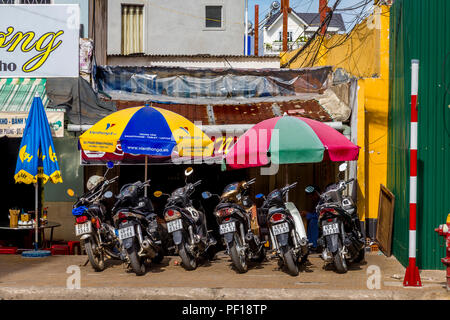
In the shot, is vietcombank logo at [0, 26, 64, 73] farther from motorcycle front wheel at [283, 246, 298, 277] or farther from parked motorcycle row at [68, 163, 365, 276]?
motorcycle front wheel at [283, 246, 298, 277]

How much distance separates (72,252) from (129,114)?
3.34 m

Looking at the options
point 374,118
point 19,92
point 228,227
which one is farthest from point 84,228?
point 374,118

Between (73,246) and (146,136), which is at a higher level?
(146,136)

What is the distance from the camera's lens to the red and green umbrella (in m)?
9.56

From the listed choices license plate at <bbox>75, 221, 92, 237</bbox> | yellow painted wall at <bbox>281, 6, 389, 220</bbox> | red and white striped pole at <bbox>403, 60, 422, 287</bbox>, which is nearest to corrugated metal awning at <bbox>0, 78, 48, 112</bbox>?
license plate at <bbox>75, 221, 92, 237</bbox>

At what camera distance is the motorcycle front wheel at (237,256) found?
9.21 m

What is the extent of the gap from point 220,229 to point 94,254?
1.93 meters

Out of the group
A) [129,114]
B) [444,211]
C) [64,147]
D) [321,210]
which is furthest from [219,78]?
[444,211]

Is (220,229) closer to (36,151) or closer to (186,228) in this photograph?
(186,228)

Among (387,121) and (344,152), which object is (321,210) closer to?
(344,152)

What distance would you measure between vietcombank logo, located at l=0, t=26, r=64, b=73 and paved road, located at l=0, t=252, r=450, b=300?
13.9 feet

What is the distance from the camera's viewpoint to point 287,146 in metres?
9.58

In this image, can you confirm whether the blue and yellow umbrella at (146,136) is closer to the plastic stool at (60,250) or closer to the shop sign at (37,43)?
the plastic stool at (60,250)

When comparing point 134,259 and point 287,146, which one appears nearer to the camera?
point 134,259
